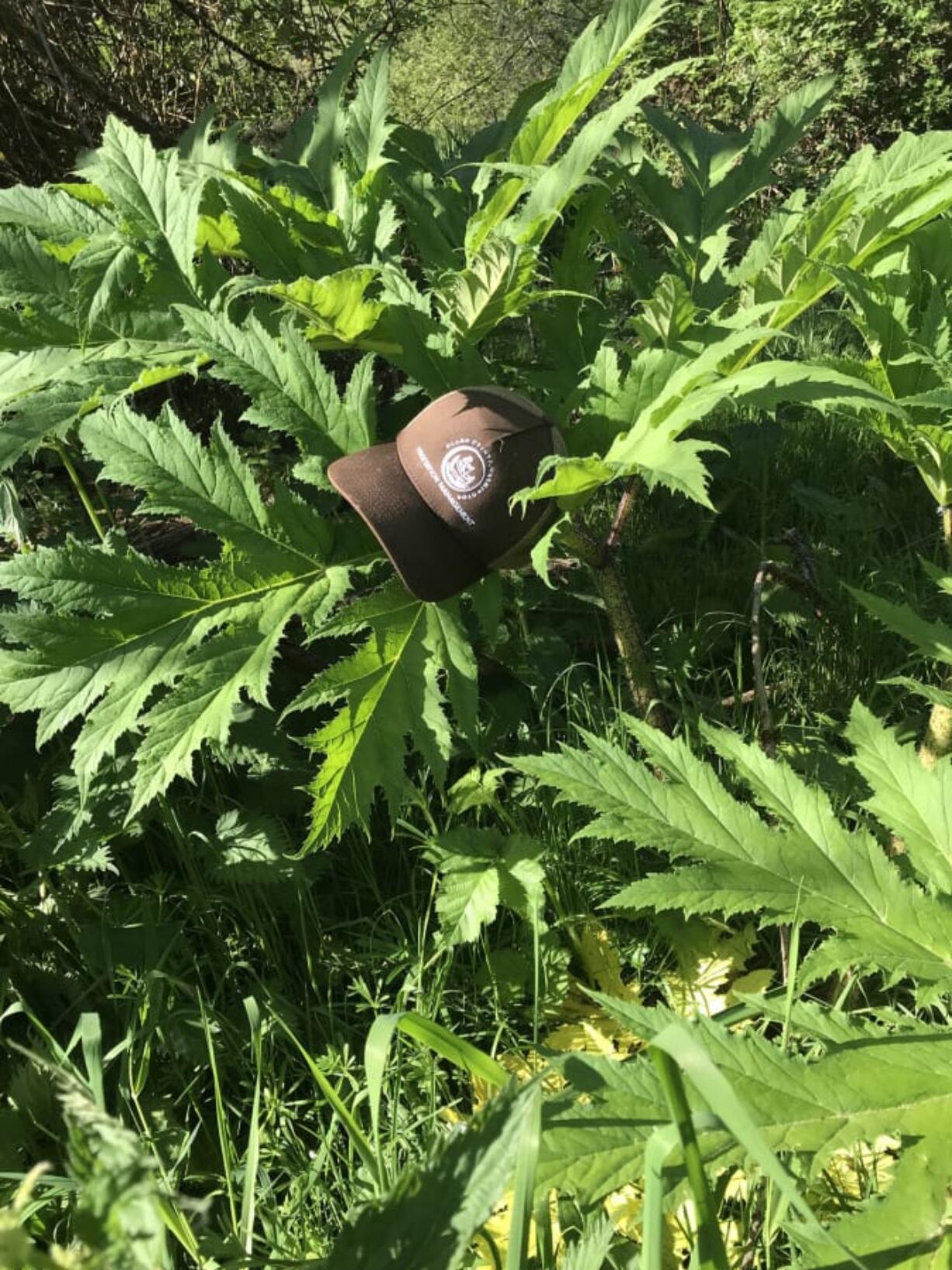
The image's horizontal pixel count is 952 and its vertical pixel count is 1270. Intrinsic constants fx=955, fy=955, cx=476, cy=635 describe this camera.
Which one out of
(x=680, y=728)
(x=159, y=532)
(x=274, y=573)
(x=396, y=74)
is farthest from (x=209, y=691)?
(x=396, y=74)

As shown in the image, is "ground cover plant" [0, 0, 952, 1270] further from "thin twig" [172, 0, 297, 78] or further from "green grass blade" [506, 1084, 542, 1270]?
"thin twig" [172, 0, 297, 78]

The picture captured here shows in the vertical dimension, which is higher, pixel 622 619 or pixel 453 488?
pixel 453 488

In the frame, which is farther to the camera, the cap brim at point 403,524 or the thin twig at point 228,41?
the thin twig at point 228,41

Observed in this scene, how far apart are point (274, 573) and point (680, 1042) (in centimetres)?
95

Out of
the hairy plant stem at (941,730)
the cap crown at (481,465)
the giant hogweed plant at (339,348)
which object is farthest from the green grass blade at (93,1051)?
the hairy plant stem at (941,730)

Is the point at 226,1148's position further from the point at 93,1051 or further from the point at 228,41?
the point at 228,41

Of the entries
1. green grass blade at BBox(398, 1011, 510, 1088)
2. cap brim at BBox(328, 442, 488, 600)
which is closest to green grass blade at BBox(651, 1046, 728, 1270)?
green grass blade at BBox(398, 1011, 510, 1088)

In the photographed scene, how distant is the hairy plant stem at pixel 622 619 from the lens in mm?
1567

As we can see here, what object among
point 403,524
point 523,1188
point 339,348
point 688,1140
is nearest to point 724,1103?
point 688,1140

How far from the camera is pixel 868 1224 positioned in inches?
36.5

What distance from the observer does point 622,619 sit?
66.9 inches

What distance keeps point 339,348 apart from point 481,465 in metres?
0.41

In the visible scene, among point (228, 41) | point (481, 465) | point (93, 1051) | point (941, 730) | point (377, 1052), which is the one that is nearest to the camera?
point (377, 1052)

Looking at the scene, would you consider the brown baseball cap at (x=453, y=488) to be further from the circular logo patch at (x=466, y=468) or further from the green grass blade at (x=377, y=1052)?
the green grass blade at (x=377, y=1052)
